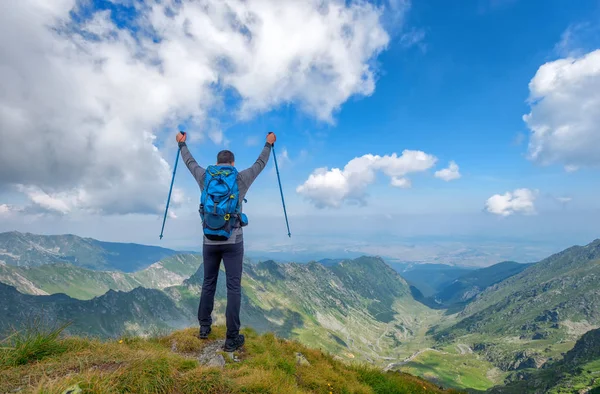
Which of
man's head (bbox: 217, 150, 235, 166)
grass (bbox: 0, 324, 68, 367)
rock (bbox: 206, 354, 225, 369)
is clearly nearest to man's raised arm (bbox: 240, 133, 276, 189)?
man's head (bbox: 217, 150, 235, 166)

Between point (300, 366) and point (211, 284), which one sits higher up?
point (211, 284)

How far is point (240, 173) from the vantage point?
33.6 feet

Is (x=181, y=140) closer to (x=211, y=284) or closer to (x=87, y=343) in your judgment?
(x=211, y=284)

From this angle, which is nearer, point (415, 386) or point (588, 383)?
point (415, 386)

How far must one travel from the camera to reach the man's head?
417 inches

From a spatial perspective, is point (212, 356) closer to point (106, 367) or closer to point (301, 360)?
point (106, 367)

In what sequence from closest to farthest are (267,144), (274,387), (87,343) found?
(274,387) < (87,343) < (267,144)

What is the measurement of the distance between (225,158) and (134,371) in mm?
6418

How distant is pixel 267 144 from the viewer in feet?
37.3

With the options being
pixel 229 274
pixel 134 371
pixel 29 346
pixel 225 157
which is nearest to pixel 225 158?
pixel 225 157

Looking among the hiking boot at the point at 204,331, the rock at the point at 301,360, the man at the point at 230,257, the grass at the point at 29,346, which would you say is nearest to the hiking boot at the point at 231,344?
the man at the point at 230,257

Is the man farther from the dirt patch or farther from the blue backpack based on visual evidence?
the dirt patch

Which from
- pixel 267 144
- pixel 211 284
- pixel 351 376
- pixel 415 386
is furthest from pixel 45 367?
pixel 415 386

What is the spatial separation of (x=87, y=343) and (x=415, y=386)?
12.9 m
